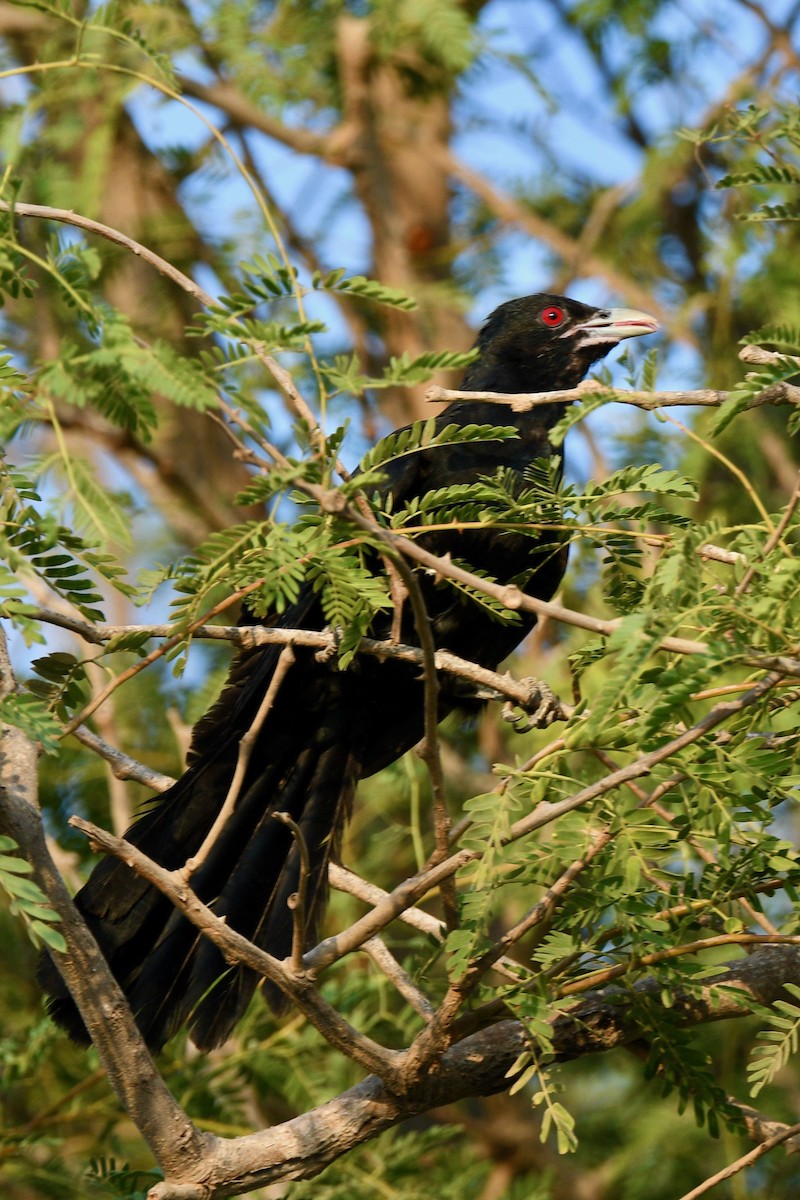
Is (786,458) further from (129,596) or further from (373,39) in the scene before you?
(129,596)

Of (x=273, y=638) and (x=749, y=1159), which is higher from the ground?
(x=273, y=638)

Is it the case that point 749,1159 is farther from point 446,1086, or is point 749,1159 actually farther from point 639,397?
point 639,397

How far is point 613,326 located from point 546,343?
0.78 ft

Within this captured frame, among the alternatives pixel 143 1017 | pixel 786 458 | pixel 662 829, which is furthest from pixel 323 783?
pixel 786 458

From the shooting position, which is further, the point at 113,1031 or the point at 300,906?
the point at 113,1031

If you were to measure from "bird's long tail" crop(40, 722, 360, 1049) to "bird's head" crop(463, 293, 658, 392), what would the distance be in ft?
5.79

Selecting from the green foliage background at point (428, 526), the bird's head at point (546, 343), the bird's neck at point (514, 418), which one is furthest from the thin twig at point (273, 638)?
the bird's head at point (546, 343)

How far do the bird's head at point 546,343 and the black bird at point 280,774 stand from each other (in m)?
0.24

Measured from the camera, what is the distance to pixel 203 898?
11.8ft

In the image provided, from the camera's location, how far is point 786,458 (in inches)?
258

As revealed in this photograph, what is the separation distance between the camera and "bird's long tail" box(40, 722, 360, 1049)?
10.7ft

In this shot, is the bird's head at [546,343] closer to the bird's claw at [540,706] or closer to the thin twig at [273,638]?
the bird's claw at [540,706]

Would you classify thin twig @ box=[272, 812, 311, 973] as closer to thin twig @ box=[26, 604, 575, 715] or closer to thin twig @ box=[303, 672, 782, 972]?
thin twig @ box=[303, 672, 782, 972]

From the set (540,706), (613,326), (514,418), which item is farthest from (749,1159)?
(613,326)
